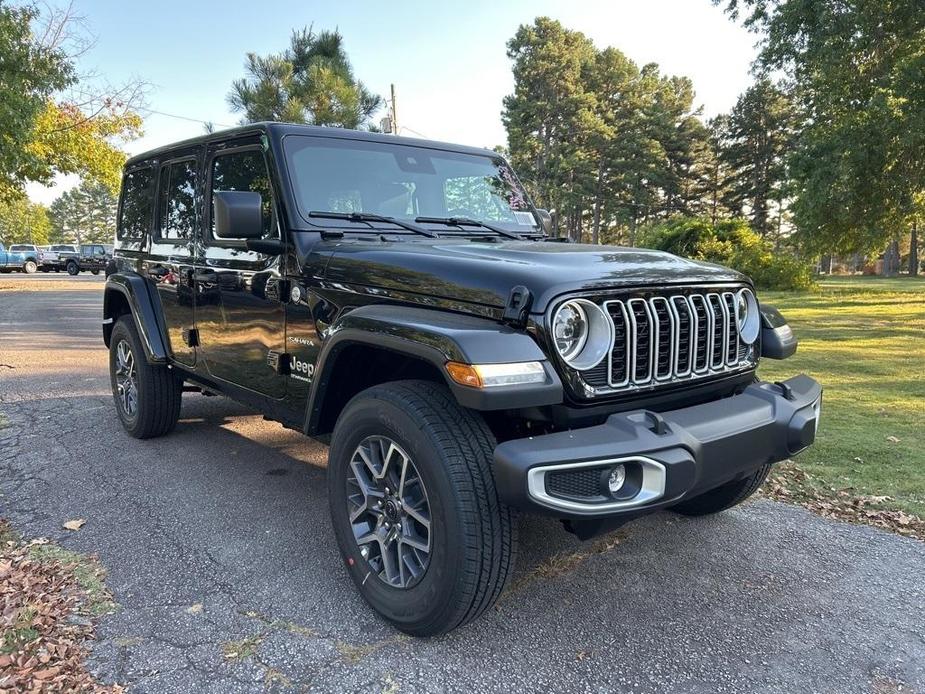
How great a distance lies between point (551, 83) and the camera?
40844mm

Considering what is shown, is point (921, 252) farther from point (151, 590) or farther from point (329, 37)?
point (151, 590)

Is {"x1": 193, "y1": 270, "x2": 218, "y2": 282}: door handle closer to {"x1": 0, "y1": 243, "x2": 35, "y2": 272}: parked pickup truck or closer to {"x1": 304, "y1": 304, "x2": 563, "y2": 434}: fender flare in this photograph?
{"x1": 304, "y1": 304, "x2": 563, "y2": 434}: fender flare

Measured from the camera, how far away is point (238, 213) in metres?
3.09

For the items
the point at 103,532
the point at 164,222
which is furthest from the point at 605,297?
the point at 164,222

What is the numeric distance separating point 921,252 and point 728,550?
7804 cm

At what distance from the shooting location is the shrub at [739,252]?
22.5 metres

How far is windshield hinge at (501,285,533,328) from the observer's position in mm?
2309

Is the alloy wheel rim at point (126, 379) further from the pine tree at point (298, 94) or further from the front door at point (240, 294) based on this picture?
the pine tree at point (298, 94)

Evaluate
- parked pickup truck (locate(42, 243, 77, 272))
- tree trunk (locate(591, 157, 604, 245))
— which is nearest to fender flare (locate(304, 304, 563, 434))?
parked pickup truck (locate(42, 243, 77, 272))

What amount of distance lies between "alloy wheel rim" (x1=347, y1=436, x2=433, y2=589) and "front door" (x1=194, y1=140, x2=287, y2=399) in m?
0.96

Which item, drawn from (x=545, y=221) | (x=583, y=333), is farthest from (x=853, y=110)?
(x=583, y=333)

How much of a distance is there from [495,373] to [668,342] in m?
0.85

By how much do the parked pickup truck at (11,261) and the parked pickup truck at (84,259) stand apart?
1.85 meters

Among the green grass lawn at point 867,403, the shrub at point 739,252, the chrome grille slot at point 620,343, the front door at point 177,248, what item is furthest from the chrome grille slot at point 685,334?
Result: the shrub at point 739,252
